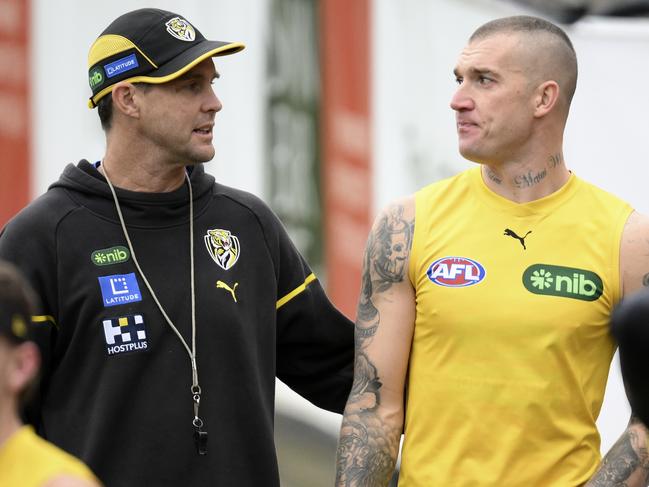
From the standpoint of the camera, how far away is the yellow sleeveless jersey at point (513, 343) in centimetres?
386

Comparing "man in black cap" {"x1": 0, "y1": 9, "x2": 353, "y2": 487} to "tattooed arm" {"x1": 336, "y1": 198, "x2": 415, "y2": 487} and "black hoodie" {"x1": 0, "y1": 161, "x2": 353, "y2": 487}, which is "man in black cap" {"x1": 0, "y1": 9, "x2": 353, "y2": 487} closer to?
"black hoodie" {"x1": 0, "y1": 161, "x2": 353, "y2": 487}

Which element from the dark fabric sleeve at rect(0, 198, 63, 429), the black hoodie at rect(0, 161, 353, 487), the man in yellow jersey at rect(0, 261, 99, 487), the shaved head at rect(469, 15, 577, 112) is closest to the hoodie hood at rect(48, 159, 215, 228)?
the black hoodie at rect(0, 161, 353, 487)

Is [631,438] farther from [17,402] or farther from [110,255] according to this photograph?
[17,402]

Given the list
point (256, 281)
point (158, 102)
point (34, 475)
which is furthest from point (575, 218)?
point (34, 475)

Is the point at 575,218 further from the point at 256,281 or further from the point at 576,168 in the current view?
the point at 576,168

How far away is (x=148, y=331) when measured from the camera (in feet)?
13.0

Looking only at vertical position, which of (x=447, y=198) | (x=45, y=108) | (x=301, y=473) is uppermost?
(x=447, y=198)

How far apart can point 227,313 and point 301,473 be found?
12.4 feet

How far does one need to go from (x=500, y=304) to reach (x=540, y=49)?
0.71 meters

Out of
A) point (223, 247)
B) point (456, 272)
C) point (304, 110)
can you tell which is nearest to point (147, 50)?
point (223, 247)

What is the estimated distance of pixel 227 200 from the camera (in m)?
4.23

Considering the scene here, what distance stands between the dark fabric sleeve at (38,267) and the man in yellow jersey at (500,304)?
0.83 m

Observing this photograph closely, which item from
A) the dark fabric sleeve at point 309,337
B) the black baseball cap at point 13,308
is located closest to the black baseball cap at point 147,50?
the dark fabric sleeve at point 309,337

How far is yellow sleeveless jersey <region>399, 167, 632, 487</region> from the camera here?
12.7 feet
